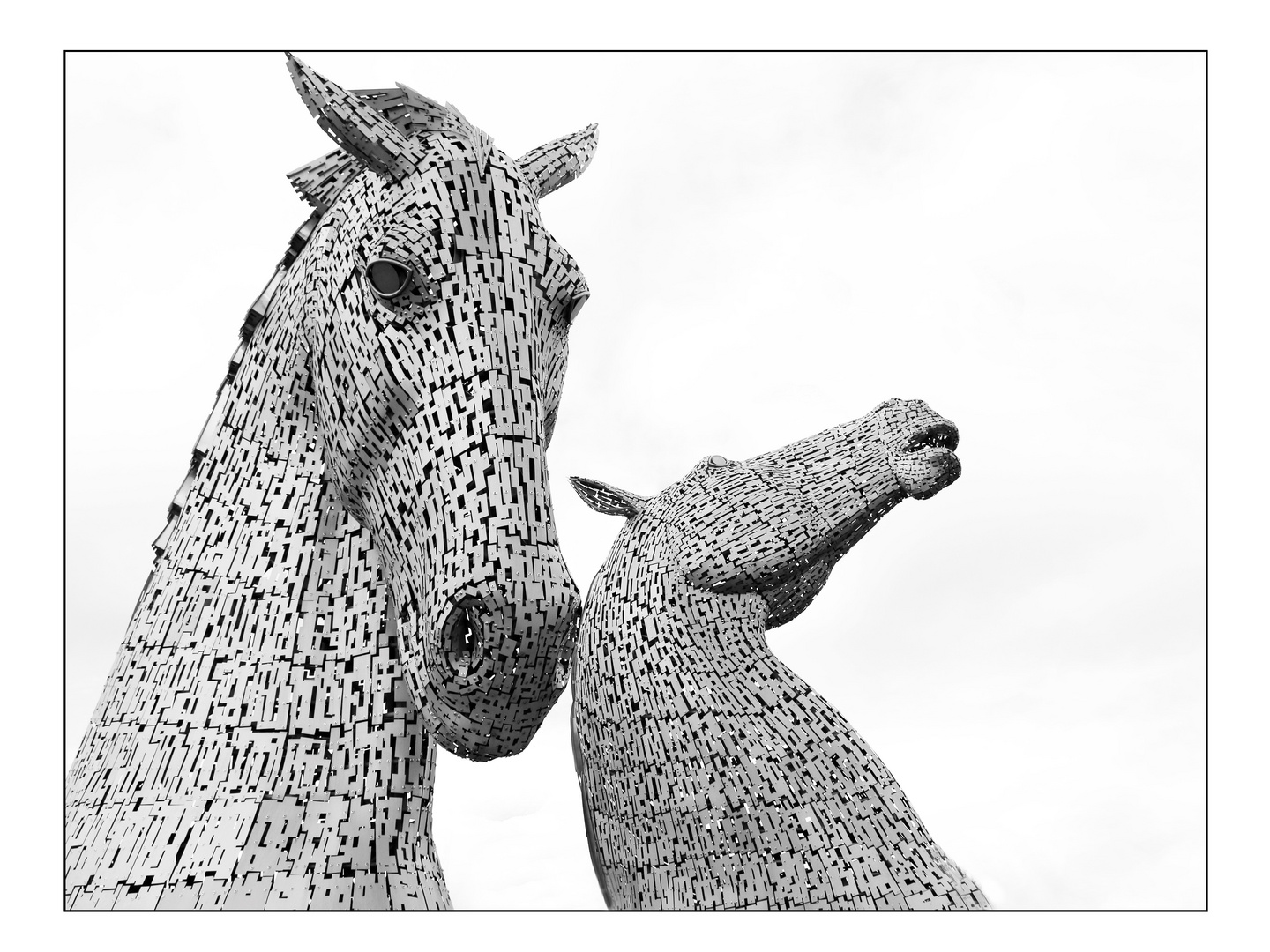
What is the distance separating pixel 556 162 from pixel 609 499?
226 cm

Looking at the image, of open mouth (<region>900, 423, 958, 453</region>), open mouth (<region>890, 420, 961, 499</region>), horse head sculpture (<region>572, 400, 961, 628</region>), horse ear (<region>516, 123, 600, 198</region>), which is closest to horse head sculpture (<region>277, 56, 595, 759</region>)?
horse ear (<region>516, 123, 600, 198</region>)

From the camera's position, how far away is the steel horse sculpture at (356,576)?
170cm

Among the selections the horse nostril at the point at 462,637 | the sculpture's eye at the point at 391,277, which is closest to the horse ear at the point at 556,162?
the sculpture's eye at the point at 391,277

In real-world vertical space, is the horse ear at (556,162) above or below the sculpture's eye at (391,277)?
above

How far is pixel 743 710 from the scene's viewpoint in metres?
3.78

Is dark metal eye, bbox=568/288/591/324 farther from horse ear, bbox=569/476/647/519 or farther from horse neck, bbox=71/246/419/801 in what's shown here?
horse ear, bbox=569/476/647/519

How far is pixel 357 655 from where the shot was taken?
189 cm

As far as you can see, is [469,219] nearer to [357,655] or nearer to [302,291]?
[302,291]

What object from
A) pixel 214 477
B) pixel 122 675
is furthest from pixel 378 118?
pixel 122 675

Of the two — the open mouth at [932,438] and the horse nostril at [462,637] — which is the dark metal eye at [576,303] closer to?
the horse nostril at [462,637]

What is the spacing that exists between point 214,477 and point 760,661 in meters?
2.22

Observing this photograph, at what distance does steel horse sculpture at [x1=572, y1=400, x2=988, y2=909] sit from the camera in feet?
11.7

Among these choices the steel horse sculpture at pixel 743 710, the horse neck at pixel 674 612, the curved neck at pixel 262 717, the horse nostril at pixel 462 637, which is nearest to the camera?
the horse nostril at pixel 462 637

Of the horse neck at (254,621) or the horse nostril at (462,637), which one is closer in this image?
the horse nostril at (462,637)
